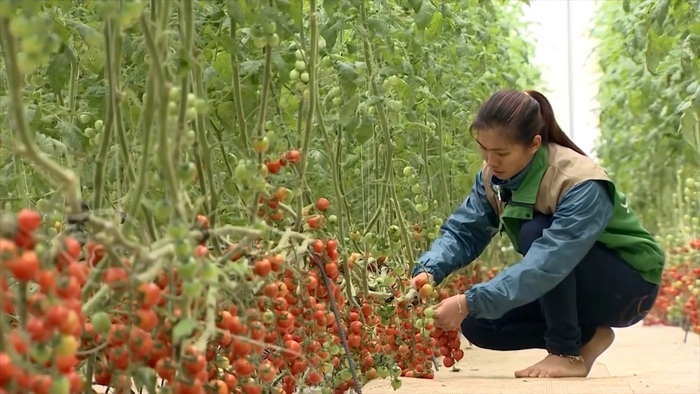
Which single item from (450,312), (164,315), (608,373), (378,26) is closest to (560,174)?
(450,312)

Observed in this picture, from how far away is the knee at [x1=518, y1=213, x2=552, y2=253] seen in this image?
227 centimetres

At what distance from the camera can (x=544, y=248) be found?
2125mm

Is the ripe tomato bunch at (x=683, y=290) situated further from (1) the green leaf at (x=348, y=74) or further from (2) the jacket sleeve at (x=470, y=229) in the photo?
(1) the green leaf at (x=348, y=74)

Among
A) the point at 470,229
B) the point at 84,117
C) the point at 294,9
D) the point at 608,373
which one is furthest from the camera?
the point at 608,373

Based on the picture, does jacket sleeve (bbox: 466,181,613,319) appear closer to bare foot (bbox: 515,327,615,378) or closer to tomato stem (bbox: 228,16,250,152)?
bare foot (bbox: 515,327,615,378)

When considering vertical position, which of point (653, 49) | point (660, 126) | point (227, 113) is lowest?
point (660, 126)

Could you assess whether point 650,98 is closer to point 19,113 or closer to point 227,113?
point 227,113

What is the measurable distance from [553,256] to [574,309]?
0.86ft

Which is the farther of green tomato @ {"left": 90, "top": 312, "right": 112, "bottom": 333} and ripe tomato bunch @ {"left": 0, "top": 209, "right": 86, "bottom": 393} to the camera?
green tomato @ {"left": 90, "top": 312, "right": 112, "bottom": 333}

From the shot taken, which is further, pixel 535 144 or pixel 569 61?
pixel 569 61

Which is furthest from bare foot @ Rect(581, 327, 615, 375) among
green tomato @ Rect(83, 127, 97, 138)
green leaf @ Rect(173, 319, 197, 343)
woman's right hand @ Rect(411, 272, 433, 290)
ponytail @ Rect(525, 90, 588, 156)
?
green leaf @ Rect(173, 319, 197, 343)

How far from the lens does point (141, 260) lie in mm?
1003

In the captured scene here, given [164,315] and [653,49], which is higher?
[164,315]

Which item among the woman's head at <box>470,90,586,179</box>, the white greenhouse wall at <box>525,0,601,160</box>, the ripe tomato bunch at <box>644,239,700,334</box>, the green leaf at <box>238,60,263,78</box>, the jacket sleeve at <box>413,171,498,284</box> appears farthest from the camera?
the white greenhouse wall at <box>525,0,601,160</box>
